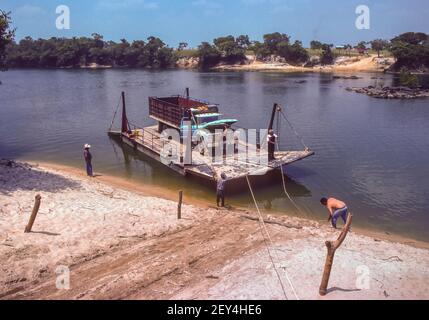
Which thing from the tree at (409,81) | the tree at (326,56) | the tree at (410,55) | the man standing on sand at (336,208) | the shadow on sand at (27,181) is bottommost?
the man standing on sand at (336,208)

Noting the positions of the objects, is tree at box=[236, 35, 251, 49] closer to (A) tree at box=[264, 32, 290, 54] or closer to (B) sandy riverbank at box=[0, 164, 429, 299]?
(A) tree at box=[264, 32, 290, 54]

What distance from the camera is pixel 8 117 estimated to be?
44.1 meters

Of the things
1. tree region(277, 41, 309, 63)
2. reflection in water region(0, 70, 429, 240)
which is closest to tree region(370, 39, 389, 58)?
tree region(277, 41, 309, 63)

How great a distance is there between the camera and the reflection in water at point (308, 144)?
20638mm

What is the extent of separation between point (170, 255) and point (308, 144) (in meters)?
22.3

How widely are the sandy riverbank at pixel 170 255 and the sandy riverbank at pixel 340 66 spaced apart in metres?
114

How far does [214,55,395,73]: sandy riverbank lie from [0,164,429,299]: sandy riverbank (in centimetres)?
11435

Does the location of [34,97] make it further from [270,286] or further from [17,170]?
[270,286]

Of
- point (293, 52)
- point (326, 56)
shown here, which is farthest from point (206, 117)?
point (293, 52)

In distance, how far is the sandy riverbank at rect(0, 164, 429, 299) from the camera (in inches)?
417

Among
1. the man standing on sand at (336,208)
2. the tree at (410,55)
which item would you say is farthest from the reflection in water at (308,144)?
the tree at (410,55)

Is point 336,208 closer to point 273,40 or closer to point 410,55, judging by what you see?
point 410,55

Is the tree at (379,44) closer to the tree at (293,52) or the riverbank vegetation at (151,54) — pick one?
the riverbank vegetation at (151,54)

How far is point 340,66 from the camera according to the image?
12812 centimetres
